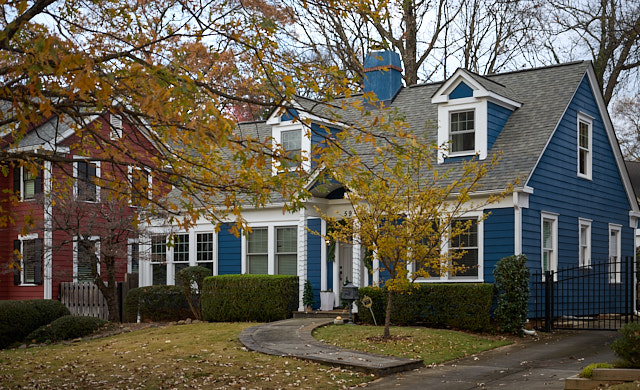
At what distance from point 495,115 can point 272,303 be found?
752 centimetres

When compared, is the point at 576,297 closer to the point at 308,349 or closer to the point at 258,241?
the point at 258,241

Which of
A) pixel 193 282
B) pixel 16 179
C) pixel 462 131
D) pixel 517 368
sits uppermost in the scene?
pixel 462 131

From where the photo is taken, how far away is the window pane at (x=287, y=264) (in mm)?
21984

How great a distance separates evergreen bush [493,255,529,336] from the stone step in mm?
6359

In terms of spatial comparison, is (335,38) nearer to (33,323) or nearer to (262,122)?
(262,122)

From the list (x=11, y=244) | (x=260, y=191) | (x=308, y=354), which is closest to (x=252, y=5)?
(x=260, y=191)

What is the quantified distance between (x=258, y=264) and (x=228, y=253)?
1099mm

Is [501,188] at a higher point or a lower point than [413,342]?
higher

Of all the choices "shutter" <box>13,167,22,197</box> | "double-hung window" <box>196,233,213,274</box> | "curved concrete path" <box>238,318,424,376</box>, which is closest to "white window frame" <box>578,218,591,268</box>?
"curved concrete path" <box>238,318,424,376</box>

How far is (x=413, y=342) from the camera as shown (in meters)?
15.0

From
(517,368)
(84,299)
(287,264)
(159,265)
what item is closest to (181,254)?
(159,265)

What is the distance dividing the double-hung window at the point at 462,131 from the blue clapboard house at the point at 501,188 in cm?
3

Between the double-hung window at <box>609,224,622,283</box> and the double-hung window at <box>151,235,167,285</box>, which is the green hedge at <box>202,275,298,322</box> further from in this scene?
the double-hung window at <box>609,224,622,283</box>

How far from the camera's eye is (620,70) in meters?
29.3
